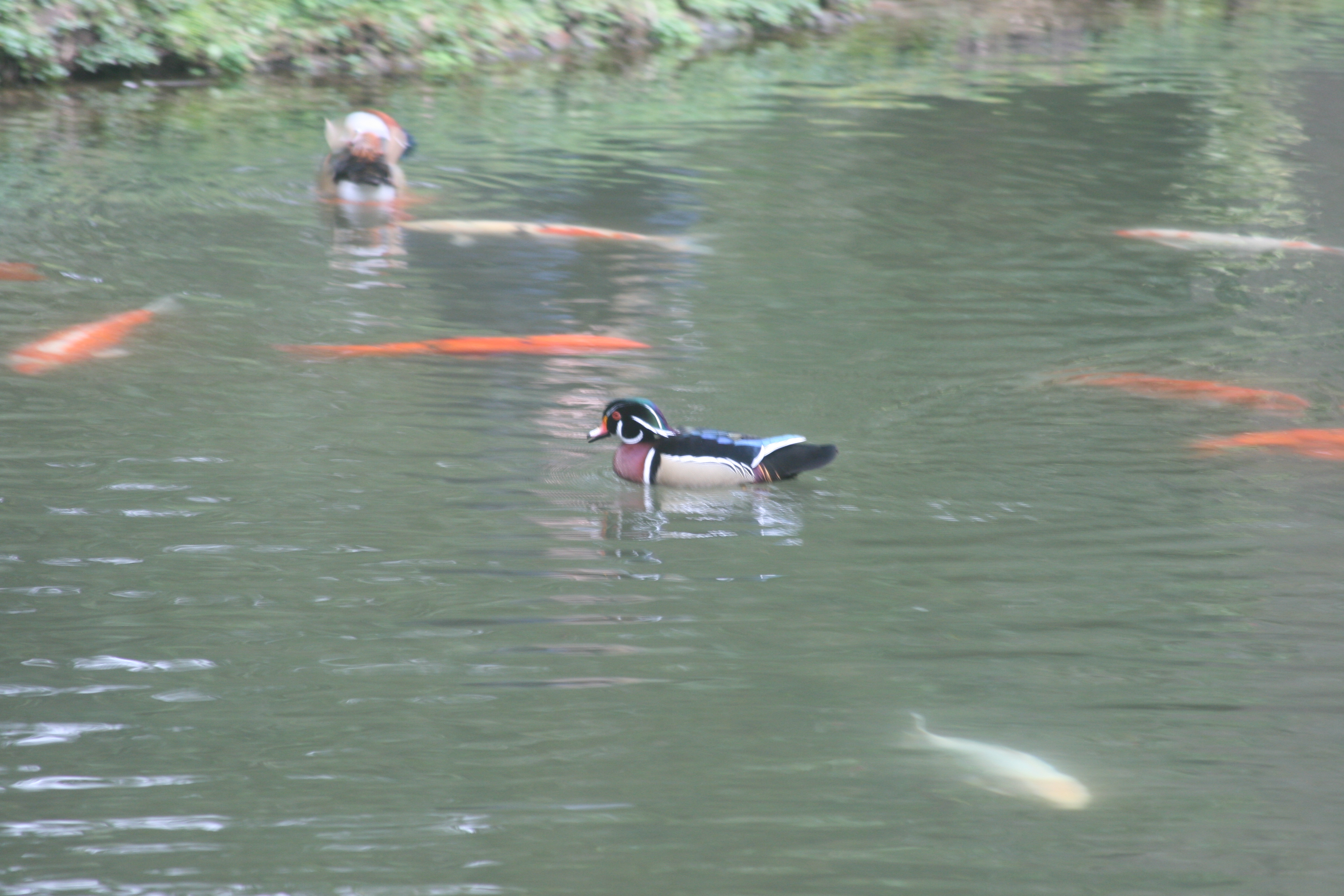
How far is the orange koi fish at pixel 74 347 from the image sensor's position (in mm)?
6777

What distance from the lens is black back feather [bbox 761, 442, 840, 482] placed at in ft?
18.0

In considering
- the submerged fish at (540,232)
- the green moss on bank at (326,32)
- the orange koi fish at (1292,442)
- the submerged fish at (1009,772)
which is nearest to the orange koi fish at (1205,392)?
the orange koi fish at (1292,442)

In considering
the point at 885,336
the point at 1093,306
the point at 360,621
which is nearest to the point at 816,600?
the point at 360,621

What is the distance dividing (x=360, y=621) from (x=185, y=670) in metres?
0.51

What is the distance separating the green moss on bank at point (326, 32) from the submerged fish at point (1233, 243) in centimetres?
1031

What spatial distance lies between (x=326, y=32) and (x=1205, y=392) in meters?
13.3

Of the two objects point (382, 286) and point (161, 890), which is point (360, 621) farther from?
point (382, 286)

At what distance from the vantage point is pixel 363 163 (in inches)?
411

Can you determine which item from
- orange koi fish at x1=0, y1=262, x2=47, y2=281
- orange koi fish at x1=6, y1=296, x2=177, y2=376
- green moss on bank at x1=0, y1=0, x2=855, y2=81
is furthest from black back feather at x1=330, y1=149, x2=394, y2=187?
green moss on bank at x1=0, y1=0, x2=855, y2=81

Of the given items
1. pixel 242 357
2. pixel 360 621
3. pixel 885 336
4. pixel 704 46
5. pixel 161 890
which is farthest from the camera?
pixel 704 46

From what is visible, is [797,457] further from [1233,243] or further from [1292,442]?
[1233,243]

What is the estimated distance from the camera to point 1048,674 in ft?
13.6

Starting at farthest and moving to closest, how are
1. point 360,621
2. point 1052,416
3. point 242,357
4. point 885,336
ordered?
1. point 885,336
2. point 242,357
3. point 1052,416
4. point 360,621

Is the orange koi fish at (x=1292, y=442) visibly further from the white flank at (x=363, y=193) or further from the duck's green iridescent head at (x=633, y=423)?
the white flank at (x=363, y=193)
